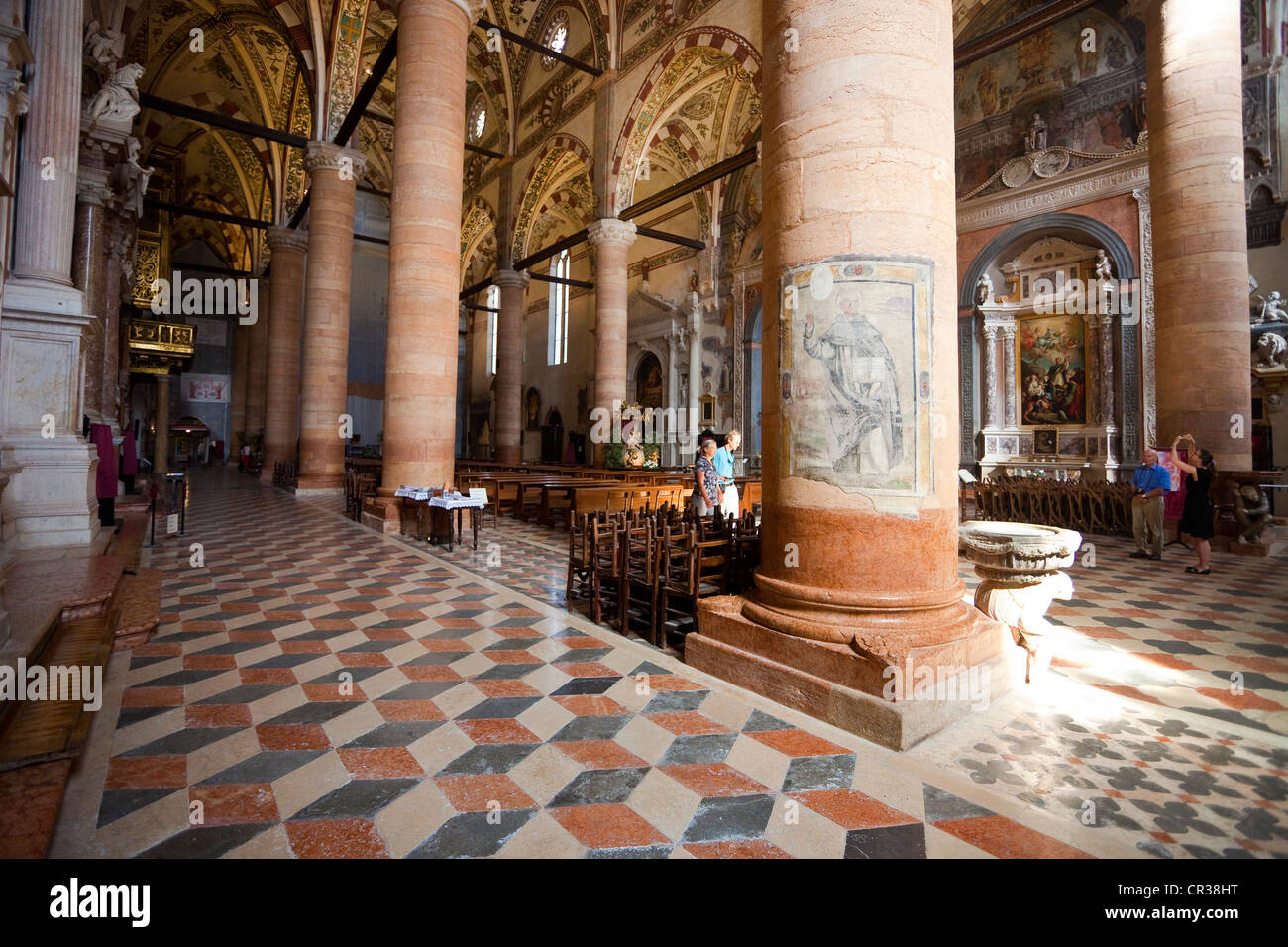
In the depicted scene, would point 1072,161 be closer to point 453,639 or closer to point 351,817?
point 453,639

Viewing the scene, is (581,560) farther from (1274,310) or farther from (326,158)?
(1274,310)

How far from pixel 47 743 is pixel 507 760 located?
69.7 inches

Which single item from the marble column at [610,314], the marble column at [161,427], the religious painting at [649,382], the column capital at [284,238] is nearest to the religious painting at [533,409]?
the religious painting at [649,382]

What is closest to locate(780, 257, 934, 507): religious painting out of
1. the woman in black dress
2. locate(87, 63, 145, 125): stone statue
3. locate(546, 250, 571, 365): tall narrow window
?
the woman in black dress

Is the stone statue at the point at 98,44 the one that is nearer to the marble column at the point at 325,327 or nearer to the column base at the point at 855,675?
the marble column at the point at 325,327

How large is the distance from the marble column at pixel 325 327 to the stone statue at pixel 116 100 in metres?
Answer: 4.72

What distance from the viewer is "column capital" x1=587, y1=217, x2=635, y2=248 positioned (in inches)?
622

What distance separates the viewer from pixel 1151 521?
779 centimetres

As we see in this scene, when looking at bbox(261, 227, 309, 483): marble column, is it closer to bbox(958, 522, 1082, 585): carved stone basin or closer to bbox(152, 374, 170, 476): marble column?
bbox(152, 374, 170, 476): marble column

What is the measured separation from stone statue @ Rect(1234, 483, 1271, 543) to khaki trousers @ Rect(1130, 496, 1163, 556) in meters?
1.21

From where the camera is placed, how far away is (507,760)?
8.25 feet

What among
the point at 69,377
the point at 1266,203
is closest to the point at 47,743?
the point at 69,377

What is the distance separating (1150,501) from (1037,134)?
11236mm
